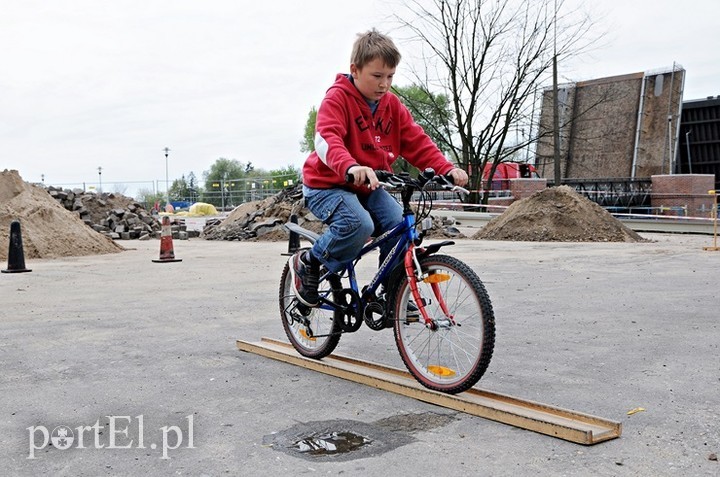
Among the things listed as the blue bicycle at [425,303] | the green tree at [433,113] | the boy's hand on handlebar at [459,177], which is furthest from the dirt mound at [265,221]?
the boy's hand on handlebar at [459,177]

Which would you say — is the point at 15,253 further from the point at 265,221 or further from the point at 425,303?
the point at 265,221

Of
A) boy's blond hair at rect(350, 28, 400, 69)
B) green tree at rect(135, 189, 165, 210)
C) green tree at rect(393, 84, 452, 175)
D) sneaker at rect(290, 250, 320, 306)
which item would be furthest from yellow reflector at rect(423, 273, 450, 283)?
green tree at rect(135, 189, 165, 210)

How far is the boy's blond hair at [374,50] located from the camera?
14.0 feet

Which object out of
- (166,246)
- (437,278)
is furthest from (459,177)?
(166,246)

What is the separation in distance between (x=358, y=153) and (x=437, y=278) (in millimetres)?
966

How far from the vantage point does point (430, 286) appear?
4102mm

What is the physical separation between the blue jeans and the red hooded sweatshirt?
0.26ft

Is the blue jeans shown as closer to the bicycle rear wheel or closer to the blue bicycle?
the blue bicycle

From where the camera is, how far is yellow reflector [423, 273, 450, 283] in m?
4.01

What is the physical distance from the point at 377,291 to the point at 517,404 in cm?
116

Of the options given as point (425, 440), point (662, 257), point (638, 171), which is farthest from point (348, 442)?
point (638, 171)

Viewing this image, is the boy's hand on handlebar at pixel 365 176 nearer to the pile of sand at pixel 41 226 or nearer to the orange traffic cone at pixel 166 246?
the orange traffic cone at pixel 166 246

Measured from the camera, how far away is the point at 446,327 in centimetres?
403

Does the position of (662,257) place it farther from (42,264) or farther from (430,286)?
(42,264)
